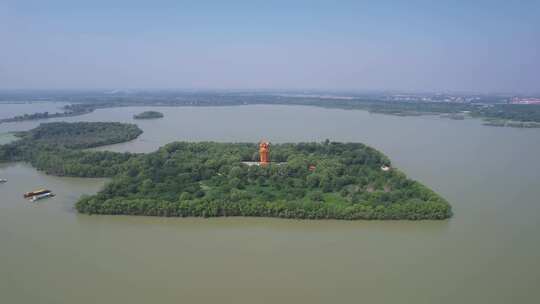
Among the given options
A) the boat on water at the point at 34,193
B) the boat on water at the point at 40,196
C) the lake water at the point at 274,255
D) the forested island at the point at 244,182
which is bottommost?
the lake water at the point at 274,255

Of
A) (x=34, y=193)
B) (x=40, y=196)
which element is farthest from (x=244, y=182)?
(x=34, y=193)

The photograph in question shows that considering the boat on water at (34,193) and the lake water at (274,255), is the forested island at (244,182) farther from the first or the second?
the boat on water at (34,193)

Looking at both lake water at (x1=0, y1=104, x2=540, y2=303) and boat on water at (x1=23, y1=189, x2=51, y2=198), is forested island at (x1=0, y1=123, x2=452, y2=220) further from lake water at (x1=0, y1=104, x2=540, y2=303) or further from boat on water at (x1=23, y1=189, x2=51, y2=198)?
boat on water at (x1=23, y1=189, x2=51, y2=198)

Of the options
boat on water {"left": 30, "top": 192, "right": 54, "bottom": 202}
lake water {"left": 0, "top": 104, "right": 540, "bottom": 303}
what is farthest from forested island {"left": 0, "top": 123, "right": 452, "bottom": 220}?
boat on water {"left": 30, "top": 192, "right": 54, "bottom": 202}

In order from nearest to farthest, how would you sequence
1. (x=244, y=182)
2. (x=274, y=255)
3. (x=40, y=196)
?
(x=274, y=255) → (x=40, y=196) → (x=244, y=182)

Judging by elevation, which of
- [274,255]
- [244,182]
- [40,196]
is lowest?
[274,255]

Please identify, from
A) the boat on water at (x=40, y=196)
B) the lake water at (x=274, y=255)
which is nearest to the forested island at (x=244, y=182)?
the lake water at (x=274, y=255)

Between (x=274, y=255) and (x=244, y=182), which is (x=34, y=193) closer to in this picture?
(x=244, y=182)
